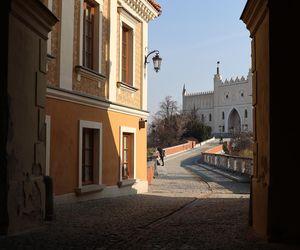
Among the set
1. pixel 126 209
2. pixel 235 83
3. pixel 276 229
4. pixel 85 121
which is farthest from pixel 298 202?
pixel 235 83

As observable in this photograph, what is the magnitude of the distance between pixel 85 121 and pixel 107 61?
2587 mm

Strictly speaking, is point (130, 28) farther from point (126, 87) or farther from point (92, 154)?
point (92, 154)

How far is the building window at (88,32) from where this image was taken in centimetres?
1409

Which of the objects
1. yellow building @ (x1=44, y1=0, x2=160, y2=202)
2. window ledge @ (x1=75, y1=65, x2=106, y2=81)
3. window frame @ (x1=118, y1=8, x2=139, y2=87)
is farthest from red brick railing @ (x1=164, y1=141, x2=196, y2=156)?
window ledge @ (x1=75, y1=65, x2=106, y2=81)

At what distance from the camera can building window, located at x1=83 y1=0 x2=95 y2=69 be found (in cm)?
1409

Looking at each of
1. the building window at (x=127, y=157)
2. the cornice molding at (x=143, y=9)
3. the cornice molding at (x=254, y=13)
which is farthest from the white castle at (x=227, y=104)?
the cornice molding at (x=254, y=13)

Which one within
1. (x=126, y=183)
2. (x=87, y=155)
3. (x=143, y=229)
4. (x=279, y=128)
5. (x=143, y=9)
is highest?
(x=143, y=9)

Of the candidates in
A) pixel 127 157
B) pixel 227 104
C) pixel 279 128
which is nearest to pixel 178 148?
pixel 127 157

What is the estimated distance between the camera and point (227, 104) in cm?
12488

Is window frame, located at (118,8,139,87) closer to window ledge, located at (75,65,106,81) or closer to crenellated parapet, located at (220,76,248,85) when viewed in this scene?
window ledge, located at (75,65,106,81)

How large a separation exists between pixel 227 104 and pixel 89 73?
11310 cm

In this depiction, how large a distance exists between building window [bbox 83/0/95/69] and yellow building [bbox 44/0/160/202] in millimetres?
28

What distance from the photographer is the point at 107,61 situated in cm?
1527

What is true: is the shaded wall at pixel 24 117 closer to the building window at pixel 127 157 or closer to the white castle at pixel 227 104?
the building window at pixel 127 157
